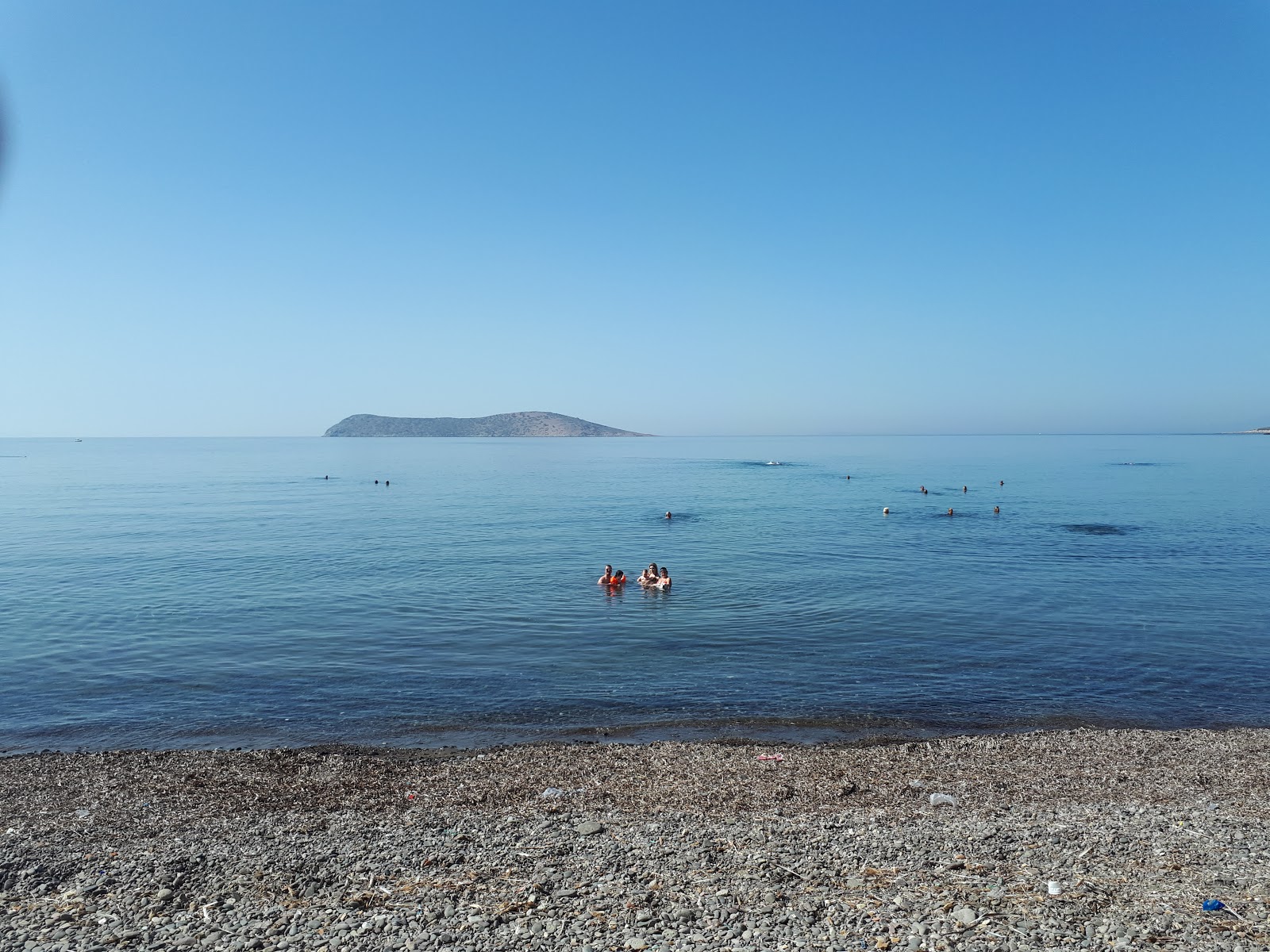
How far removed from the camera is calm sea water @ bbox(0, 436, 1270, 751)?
62.0 feet

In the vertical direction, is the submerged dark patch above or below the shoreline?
above

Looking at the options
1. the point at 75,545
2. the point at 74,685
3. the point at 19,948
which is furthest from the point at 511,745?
the point at 75,545

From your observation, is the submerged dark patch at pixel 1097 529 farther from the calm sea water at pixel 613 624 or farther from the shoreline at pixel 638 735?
the shoreline at pixel 638 735

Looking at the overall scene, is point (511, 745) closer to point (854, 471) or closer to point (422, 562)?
point (422, 562)

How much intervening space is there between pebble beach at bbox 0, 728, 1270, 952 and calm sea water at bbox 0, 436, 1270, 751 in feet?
8.86

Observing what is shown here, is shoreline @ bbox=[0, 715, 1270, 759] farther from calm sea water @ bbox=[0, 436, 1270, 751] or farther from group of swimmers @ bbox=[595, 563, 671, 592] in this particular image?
group of swimmers @ bbox=[595, 563, 671, 592]

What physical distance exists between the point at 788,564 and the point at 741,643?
15550 millimetres

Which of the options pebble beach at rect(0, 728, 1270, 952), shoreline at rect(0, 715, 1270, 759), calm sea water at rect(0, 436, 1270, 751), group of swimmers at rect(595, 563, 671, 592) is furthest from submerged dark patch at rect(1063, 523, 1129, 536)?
pebble beach at rect(0, 728, 1270, 952)

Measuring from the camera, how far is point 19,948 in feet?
26.7

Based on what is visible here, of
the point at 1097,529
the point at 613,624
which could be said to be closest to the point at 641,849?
the point at 613,624

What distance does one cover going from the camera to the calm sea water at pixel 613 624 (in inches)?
744

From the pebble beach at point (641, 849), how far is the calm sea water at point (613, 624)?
270 cm

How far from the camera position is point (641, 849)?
1060 cm

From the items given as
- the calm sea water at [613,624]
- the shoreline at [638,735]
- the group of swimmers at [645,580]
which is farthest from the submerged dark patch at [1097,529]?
the shoreline at [638,735]
